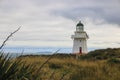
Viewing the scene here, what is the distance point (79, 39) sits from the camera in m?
52.4

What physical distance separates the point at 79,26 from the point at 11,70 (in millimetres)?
46219

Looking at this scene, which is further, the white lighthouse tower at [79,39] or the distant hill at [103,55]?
the white lighthouse tower at [79,39]

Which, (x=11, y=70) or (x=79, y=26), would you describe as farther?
(x=79, y=26)

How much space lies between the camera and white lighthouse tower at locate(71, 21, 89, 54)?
2013 inches

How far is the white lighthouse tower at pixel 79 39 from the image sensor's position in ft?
168

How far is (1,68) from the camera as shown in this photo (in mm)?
5625

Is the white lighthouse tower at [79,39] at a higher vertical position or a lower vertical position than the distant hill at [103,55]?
higher

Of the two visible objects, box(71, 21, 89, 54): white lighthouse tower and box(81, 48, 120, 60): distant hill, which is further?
box(71, 21, 89, 54): white lighthouse tower

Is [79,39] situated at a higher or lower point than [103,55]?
higher

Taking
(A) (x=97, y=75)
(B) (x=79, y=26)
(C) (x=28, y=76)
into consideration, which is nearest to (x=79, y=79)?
(A) (x=97, y=75)

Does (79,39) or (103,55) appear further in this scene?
(79,39)

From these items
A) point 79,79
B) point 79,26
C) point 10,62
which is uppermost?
point 79,26

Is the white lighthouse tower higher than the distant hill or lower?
higher

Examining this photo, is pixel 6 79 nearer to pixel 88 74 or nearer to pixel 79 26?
pixel 88 74
